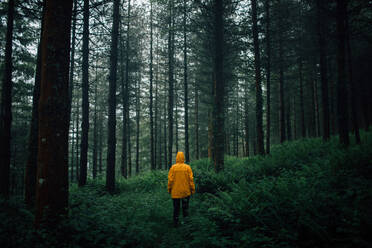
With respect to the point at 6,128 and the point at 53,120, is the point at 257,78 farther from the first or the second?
the point at 6,128

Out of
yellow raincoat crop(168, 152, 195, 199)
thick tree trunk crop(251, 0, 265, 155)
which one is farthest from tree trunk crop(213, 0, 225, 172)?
yellow raincoat crop(168, 152, 195, 199)

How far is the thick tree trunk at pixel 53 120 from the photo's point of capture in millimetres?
3697

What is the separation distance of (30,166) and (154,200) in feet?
15.9

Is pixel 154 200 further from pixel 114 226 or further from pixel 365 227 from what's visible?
pixel 365 227

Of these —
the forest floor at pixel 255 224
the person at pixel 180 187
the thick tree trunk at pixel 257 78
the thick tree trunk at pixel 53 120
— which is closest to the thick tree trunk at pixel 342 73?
the forest floor at pixel 255 224

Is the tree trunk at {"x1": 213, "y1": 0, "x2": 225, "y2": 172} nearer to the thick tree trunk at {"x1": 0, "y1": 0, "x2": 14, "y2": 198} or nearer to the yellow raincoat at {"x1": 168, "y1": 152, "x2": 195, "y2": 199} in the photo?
the yellow raincoat at {"x1": 168, "y1": 152, "x2": 195, "y2": 199}

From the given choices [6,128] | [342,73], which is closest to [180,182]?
[6,128]

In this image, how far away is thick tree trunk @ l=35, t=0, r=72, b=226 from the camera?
370 cm

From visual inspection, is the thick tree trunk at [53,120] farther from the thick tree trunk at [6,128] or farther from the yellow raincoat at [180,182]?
the thick tree trunk at [6,128]

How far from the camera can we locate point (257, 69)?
12.5 meters

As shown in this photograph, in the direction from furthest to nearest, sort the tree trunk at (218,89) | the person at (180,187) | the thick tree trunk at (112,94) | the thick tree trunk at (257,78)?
1. the thick tree trunk at (257,78)
2. the thick tree trunk at (112,94)
3. the tree trunk at (218,89)
4. the person at (180,187)

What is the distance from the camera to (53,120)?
12.5 ft

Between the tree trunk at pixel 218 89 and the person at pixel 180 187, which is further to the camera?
the tree trunk at pixel 218 89

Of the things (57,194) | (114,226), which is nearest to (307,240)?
(114,226)
